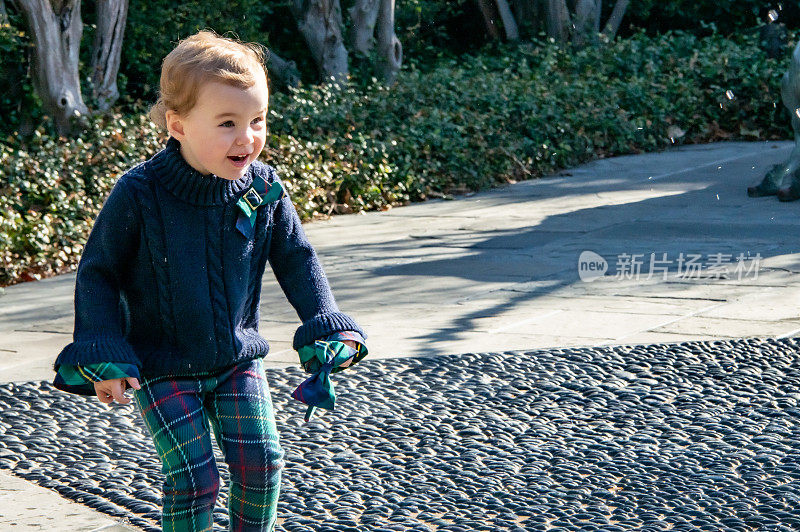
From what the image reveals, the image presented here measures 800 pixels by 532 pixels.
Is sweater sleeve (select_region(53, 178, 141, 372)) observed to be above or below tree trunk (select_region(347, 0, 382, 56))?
below

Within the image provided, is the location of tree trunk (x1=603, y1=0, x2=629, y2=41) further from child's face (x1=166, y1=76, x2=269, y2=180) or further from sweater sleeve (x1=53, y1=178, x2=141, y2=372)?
sweater sleeve (x1=53, y1=178, x2=141, y2=372)

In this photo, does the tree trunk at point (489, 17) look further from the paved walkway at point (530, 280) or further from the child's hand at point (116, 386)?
the child's hand at point (116, 386)

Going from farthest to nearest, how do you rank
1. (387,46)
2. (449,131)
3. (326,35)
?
(387,46)
(326,35)
(449,131)

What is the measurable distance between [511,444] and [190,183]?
1762mm

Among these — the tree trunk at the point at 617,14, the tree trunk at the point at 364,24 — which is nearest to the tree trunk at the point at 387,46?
the tree trunk at the point at 364,24

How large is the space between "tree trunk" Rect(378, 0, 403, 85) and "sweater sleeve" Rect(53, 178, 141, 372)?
12.6 m

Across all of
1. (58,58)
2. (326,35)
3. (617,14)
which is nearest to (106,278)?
(58,58)

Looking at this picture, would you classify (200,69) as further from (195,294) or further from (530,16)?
(530,16)

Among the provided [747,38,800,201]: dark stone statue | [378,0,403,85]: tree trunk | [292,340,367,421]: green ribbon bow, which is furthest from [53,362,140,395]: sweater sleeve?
[378,0,403,85]: tree trunk

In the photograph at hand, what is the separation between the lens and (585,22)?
18.0 meters

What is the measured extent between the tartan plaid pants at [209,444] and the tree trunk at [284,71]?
13.1 m

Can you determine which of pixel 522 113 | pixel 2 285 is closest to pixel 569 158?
pixel 522 113

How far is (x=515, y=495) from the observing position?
132 inches

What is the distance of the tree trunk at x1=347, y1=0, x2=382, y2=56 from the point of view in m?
14.9
